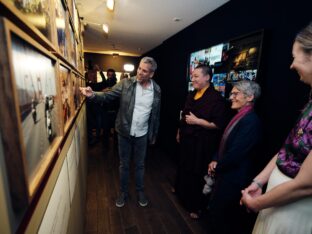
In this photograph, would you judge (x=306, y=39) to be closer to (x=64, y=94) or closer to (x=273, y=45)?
(x=273, y=45)

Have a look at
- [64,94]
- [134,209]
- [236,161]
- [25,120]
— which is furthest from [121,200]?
[25,120]

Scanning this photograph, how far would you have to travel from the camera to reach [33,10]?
526 millimetres

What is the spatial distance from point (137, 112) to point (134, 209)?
124cm

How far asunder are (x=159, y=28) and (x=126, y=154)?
2.56m

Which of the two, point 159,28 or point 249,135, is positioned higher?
point 159,28

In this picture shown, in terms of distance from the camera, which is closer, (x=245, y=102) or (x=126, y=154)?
(x=245, y=102)

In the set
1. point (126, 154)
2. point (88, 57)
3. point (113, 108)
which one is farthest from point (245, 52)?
point (88, 57)

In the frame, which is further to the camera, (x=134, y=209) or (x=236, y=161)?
(x=134, y=209)

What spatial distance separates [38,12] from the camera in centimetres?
57

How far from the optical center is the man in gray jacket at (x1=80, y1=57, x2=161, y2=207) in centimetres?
203

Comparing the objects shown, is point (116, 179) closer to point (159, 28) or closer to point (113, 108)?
point (113, 108)

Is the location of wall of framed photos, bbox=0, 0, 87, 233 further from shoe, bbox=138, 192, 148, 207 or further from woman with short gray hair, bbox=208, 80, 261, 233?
shoe, bbox=138, 192, 148, 207

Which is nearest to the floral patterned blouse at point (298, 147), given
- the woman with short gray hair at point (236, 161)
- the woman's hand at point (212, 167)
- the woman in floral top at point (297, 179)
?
the woman in floral top at point (297, 179)

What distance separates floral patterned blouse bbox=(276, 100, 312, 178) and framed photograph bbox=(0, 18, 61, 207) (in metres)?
1.10
